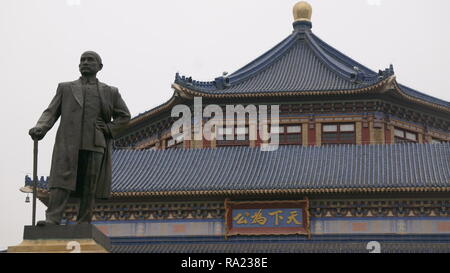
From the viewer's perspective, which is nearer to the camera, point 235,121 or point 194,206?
point 194,206

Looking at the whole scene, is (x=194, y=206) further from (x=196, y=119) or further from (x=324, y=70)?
(x=324, y=70)

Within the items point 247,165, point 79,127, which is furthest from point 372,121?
point 79,127

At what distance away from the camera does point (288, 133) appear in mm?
34188

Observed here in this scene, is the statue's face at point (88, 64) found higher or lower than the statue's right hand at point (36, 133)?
higher

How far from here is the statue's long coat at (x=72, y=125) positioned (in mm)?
11148

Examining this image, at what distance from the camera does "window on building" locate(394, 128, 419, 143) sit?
1375 inches

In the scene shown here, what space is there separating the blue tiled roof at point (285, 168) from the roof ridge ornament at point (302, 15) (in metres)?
11.9

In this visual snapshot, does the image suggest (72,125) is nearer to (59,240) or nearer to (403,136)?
(59,240)

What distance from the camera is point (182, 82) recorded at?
112 feet

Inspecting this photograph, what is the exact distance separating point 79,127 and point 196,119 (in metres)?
23.4

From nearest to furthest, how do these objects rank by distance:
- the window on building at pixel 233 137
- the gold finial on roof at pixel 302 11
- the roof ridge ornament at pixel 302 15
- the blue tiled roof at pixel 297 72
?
the window on building at pixel 233 137 → the blue tiled roof at pixel 297 72 → the roof ridge ornament at pixel 302 15 → the gold finial on roof at pixel 302 11

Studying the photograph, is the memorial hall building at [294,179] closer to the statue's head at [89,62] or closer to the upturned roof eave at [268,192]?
the upturned roof eave at [268,192]

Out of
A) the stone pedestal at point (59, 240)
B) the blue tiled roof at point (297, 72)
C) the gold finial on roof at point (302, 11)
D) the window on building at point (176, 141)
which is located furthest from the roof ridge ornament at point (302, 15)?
the stone pedestal at point (59, 240)

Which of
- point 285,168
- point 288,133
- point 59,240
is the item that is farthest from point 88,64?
point 288,133
